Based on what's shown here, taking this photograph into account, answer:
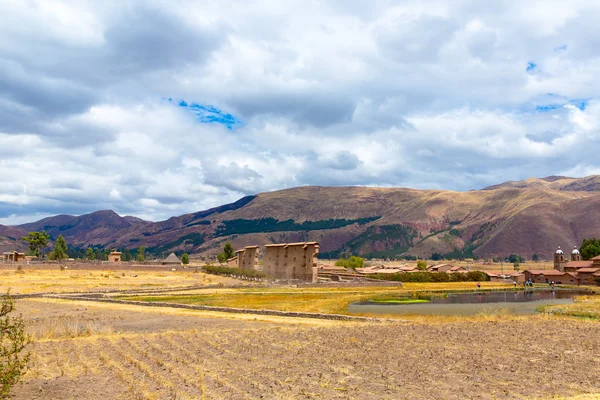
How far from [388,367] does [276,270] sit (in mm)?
74164

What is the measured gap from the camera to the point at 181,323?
30516 mm

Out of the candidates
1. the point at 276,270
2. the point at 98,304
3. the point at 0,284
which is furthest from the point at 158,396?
the point at 276,270

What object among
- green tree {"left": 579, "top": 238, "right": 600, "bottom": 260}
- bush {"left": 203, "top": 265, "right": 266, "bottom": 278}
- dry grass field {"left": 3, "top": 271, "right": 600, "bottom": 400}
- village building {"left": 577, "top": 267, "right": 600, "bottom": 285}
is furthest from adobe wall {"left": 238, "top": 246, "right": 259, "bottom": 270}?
green tree {"left": 579, "top": 238, "right": 600, "bottom": 260}

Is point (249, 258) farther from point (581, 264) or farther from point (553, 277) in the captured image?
point (581, 264)

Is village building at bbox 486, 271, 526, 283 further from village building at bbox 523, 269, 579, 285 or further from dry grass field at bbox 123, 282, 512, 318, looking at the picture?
dry grass field at bbox 123, 282, 512, 318

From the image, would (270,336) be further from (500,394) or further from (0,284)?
(0,284)

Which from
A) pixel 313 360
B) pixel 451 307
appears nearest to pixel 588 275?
pixel 451 307

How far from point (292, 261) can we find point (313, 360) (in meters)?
68.0

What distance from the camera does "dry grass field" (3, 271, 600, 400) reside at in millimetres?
14898

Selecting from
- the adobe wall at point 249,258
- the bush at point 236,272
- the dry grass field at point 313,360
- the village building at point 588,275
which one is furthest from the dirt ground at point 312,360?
the village building at point 588,275

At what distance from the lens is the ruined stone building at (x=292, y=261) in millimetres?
81312

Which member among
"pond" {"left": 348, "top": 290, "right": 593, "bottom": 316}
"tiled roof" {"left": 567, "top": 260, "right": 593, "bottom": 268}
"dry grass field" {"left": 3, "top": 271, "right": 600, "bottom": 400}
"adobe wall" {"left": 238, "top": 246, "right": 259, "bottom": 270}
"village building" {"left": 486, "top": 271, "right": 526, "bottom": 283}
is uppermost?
"adobe wall" {"left": 238, "top": 246, "right": 259, "bottom": 270}

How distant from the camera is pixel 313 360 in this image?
19031mm

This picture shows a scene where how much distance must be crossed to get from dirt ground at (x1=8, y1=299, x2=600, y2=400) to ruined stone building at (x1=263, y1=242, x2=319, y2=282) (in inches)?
2007
